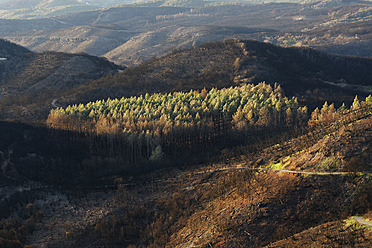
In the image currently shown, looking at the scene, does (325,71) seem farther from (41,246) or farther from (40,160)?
(41,246)

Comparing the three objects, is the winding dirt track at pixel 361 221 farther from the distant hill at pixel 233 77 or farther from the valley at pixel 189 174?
the distant hill at pixel 233 77

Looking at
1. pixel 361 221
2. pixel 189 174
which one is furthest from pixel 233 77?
pixel 361 221

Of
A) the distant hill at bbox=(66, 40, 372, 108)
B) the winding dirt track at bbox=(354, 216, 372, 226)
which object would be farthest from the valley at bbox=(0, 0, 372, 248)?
the distant hill at bbox=(66, 40, 372, 108)

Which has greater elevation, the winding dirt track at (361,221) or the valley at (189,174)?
the winding dirt track at (361,221)

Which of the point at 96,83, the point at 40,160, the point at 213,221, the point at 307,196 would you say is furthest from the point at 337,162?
the point at 96,83

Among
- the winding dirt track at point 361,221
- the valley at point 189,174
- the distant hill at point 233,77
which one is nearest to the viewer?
the winding dirt track at point 361,221

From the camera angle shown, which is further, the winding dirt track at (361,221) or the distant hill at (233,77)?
the distant hill at (233,77)

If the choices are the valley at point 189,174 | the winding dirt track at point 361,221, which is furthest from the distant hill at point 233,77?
the winding dirt track at point 361,221

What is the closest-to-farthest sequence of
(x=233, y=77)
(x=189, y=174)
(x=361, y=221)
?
(x=361, y=221) → (x=189, y=174) → (x=233, y=77)

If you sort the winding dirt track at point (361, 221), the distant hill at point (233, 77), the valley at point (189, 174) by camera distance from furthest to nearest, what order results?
1. the distant hill at point (233, 77)
2. the valley at point (189, 174)
3. the winding dirt track at point (361, 221)

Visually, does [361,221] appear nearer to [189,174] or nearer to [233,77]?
[189,174]

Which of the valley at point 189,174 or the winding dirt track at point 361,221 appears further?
the valley at point 189,174
